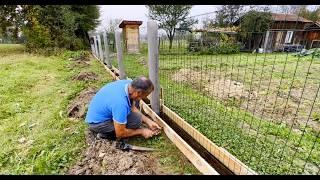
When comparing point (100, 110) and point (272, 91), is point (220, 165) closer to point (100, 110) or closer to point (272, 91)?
point (100, 110)

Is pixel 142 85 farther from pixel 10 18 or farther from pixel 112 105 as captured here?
pixel 10 18

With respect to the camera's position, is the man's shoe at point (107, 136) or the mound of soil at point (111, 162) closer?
the mound of soil at point (111, 162)

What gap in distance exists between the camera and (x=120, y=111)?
2.66 metres

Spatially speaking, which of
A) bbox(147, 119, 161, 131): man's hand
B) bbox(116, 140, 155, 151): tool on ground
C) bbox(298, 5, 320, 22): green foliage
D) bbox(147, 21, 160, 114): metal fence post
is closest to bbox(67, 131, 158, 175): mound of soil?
bbox(116, 140, 155, 151): tool on ground

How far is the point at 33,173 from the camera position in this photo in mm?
2430

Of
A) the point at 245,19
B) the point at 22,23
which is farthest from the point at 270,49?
the point at 22,23

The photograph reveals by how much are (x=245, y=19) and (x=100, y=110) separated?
86.5 inches

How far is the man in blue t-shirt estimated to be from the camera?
8.79 ft

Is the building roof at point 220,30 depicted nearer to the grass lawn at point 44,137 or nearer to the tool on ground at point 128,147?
the grass lawn at point 44,137

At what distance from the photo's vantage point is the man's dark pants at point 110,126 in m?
2.97

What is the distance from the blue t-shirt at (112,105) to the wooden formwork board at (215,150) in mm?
915

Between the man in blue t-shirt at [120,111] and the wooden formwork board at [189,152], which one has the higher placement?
the man in blue t-shirt at [120,111]

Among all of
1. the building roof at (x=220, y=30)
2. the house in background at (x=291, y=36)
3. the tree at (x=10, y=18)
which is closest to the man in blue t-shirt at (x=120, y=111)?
the building roof at (x=220, y=30)

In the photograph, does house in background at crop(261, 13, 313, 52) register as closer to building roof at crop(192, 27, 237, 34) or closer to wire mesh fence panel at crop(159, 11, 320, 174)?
wire mesh fence panel at crop(159, 11, 320, 174)
